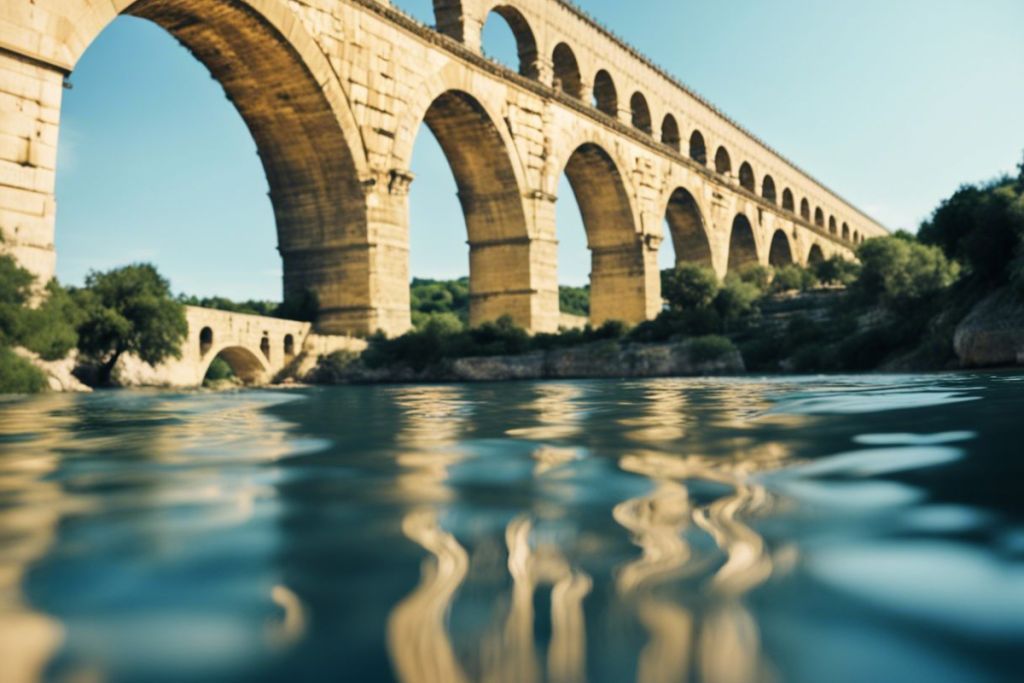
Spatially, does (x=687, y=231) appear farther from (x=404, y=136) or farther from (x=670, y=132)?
(x=404, y=136)

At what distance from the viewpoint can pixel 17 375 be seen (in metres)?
10.8

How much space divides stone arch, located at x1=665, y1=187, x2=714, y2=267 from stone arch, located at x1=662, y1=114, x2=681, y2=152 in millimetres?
2432

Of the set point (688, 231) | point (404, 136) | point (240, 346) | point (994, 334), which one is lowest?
point (994, 334)

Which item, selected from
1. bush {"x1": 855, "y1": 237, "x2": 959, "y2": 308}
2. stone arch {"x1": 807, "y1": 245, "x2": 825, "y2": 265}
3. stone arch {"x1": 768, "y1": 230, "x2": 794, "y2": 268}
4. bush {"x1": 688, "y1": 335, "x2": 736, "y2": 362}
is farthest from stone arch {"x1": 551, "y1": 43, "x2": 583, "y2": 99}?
stone arch {"x1": 807, "y1": 245, "x2": 825, "y2": 265}

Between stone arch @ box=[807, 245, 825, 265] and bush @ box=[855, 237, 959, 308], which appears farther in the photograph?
stone arch @ box=[807, 245, 825, 265]

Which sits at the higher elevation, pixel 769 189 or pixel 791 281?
pixel 769 189

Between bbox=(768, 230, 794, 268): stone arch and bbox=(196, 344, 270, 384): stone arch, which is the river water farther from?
bbox=(768, 230, 794, 268): stone arch

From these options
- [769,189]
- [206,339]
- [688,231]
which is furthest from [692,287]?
[769,189]

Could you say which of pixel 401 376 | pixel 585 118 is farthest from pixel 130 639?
pixel 585 118

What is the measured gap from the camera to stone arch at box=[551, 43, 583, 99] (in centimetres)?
2778

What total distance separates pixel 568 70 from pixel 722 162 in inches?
610

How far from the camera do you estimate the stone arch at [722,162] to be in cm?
4056

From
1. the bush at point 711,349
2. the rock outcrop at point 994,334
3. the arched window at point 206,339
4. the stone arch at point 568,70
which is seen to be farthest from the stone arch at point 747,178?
the rock outcrop at point 994,334

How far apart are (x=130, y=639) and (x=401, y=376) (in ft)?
57.7
